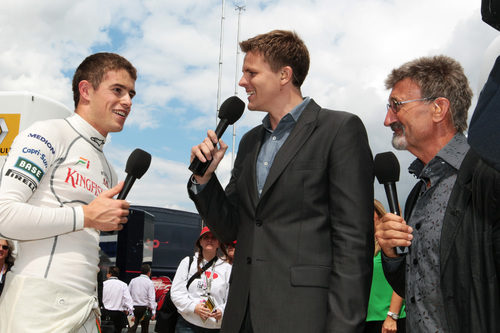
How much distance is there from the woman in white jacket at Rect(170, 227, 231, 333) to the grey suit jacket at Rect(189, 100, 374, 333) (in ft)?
10.8

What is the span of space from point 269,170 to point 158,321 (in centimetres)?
407

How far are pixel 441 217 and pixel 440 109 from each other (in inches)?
27.3

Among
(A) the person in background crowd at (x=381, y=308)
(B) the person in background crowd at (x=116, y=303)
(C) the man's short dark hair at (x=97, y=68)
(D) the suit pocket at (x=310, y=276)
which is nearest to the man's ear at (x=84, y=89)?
(C) the man's short dark hair at (x=97, y=68)

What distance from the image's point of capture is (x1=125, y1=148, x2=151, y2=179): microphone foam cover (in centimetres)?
273

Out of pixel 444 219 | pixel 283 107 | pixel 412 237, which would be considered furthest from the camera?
pixel 283 107

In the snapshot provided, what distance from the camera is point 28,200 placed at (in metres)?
2.38

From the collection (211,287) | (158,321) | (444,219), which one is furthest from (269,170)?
A: (158,321)

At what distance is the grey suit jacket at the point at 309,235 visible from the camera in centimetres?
217

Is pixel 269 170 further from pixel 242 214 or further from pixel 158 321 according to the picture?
pixel 158 321

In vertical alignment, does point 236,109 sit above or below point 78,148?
above

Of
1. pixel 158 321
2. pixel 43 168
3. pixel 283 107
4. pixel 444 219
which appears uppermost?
pixel 283 107

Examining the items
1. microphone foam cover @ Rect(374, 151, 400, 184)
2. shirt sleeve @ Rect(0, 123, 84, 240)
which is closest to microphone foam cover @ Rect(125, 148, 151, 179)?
shirt sleeve @ Rect(0, 123, 84, 240)

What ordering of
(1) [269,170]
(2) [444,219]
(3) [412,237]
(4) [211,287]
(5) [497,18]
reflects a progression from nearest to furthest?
(5) [497,18] < (2) [444,219] < (3) [412,237] < (1) [269,170] < (4) [211,287]

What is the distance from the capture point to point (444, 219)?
2156mm
